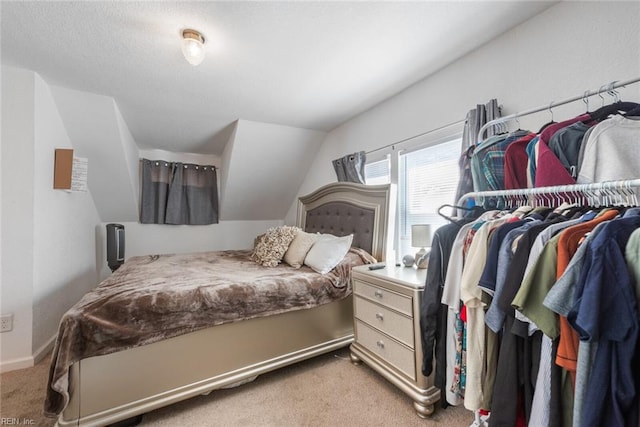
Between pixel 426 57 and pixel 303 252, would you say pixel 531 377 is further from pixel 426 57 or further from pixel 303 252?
Result: pixel 426 57

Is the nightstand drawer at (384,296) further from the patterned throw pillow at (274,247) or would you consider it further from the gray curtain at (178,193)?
the gray curtain at (178,193)

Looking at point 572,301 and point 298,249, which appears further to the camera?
point 298,249

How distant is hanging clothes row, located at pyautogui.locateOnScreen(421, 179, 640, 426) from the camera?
0.65 meters

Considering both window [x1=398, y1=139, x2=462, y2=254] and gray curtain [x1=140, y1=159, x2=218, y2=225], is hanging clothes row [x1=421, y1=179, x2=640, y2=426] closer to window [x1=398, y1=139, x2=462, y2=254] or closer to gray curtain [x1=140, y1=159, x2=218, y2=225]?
window [x1=398, y1=139, x2=462, y2=254]

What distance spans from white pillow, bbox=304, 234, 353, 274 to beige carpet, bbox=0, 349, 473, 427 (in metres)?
0.76

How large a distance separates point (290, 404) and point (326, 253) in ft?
3.46

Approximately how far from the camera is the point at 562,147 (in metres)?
1.07

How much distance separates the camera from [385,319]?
166cm

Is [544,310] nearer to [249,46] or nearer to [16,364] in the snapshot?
[249,46]

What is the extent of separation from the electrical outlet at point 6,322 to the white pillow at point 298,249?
2091 mm

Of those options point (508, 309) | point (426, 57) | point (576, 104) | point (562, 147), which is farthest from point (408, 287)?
point (426, 57)

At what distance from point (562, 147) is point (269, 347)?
1962mm

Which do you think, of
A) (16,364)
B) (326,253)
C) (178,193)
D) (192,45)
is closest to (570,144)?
(326,253)

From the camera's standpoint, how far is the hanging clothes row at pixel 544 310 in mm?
654
